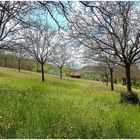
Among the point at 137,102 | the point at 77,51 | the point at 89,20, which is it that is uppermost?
the point at 89,20

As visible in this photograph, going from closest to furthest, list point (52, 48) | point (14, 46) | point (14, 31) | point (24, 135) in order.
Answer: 1. point (24, 135)
2. point (14, 31)
3. point (14, 46)
4. point (52, 48)

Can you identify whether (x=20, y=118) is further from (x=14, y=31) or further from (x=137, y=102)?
(x=14, y=31)

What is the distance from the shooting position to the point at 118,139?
7.52m

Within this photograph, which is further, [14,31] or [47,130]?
[14,31]

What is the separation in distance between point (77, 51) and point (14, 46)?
9.79 meters

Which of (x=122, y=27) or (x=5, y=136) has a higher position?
(x=122, y=27)

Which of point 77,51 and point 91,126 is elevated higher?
point 77,51

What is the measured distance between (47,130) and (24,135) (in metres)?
0.97

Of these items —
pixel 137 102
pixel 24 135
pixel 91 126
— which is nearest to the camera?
pixel 24 135

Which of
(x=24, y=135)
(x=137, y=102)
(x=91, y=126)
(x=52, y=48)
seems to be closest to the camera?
(x=24, y=135)

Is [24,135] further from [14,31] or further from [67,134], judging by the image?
[14,31]

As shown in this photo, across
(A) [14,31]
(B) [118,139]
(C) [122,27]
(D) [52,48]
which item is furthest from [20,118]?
(D) [52,48]

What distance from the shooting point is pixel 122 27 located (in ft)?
81.1

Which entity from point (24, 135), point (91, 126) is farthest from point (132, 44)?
point (24, 135)
